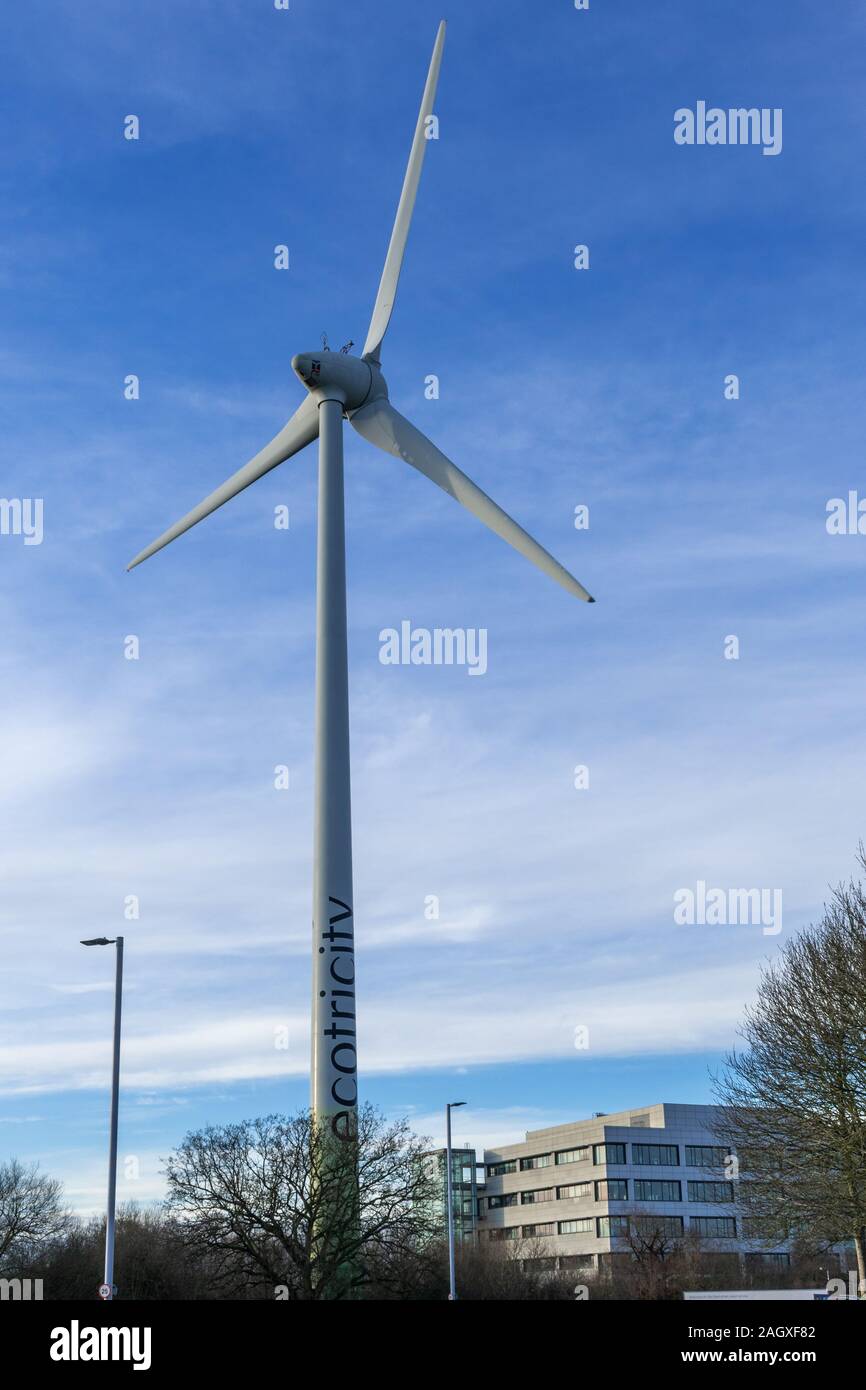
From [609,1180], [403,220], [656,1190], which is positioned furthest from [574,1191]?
[403,220]

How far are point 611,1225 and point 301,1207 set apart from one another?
A: 102 m

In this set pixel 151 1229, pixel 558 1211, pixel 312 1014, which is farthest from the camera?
pixel 558 1211

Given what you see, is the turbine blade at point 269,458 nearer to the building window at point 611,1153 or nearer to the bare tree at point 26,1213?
the bare tree at point 26,1213

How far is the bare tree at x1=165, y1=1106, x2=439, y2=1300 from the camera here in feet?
108

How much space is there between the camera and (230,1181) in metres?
34.7

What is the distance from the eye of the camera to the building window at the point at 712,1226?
12938 cm

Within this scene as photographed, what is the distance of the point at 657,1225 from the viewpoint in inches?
4948

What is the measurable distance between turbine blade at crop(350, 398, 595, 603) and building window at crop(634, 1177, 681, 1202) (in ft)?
328

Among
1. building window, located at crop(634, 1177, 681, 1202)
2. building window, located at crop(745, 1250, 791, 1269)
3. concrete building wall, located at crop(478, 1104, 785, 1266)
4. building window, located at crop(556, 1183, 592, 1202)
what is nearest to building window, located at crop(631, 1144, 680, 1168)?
concrete building wall, located at crop(478, 1104, 785, 1266)

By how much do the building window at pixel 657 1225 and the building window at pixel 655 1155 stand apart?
562 centimetres

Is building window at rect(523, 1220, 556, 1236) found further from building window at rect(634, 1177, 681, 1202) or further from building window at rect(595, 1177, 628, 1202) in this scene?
building window at rect(634, 1177, 681, 1202)
